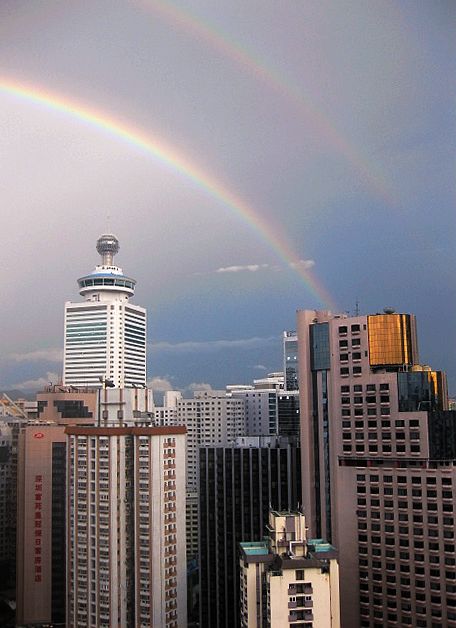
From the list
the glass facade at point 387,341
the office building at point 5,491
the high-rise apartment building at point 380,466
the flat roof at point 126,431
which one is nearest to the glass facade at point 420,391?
the high-rise apartment building at point 380,466

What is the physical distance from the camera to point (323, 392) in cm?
1263

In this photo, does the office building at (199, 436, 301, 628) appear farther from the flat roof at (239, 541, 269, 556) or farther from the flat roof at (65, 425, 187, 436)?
the flat roof at (239, 541, 269, 556)

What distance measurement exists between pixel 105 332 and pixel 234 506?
16.6 m

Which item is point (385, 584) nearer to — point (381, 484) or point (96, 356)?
point (381, 484)

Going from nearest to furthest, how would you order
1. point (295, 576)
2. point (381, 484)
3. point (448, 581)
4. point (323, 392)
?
point (295, 576)
point (448, 581)
point (381, 484)
point (323, 392)

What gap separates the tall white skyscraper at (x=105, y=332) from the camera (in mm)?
30953

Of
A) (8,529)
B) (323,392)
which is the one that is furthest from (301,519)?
(8,529)

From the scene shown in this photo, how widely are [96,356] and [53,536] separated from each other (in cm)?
1592

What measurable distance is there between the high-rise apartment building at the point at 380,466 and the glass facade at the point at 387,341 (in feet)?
0.06

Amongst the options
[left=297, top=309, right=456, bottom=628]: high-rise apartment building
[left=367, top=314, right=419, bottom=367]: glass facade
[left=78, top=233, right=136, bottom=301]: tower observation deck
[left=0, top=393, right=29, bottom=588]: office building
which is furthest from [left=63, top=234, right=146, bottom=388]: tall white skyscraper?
[left=367, top=314, right=419, bottom=367]: glass facade

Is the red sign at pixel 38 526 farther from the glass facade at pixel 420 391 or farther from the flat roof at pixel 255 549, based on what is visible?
the glass facade at pixel 420 391

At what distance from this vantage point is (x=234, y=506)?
54.0 ft

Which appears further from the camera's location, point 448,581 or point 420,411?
point 420,411

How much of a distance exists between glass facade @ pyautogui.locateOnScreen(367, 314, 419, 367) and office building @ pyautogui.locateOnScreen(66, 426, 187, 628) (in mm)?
3918
